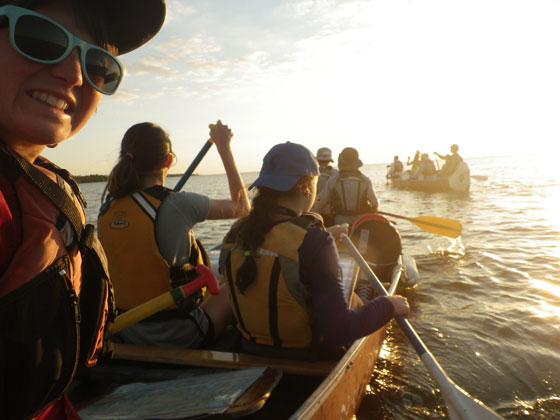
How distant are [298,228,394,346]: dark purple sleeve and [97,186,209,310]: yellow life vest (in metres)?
1.07

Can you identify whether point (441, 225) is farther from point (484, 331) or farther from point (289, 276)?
point (289, 276)

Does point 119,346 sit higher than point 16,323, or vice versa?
point 16,323

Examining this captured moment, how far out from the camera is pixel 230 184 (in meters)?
2.80

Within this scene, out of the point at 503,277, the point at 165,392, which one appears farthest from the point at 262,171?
the point at 503,277

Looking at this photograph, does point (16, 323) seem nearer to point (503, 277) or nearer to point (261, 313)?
point (261, 313)

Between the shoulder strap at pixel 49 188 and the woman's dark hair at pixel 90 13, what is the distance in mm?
365

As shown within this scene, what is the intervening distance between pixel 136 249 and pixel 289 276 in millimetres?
1169

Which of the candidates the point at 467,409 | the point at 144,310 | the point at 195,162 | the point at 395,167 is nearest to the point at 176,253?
the point at 144,310

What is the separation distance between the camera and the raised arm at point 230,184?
276 centimetres

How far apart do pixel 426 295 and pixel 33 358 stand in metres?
5.59

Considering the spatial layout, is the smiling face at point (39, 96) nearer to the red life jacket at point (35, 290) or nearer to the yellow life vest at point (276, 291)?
the red life jacket at point (35, 290)

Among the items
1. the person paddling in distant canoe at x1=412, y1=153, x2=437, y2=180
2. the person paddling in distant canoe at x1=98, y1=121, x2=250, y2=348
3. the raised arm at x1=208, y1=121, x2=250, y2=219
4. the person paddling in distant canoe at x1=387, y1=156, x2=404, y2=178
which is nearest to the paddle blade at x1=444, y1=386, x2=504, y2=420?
the person paddling in distant canoe at x1=98, y1=121, x2=250, y2=348

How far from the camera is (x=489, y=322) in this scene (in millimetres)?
4480

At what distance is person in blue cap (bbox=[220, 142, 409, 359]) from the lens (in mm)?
2104
